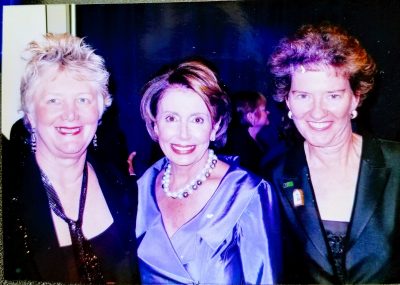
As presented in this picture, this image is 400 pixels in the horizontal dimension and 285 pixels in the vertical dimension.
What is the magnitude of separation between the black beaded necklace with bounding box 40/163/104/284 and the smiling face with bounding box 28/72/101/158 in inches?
5.5

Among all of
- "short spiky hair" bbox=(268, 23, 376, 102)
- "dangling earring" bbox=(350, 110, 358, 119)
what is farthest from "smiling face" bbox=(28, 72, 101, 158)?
"dangling earring" bbox=(350, 110, 358, 119)

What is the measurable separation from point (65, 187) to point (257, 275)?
928 mm

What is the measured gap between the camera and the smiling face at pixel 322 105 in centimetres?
182

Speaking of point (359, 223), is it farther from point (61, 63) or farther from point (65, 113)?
point (61, 63)

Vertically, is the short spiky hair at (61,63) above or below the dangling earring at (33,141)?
above

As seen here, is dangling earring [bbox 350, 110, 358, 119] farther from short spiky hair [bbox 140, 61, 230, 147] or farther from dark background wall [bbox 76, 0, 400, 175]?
short spiky hair [bbox 140, 61, 230, 147]

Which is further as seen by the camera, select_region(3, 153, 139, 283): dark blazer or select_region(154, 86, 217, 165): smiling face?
select_region(3, 153, 139, 283): dark blazer

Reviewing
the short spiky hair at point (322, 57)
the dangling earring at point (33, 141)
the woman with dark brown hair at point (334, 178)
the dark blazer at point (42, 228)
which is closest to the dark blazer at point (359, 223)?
the woman with dark brown hair at point (334, 178)

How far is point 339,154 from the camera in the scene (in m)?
1.88

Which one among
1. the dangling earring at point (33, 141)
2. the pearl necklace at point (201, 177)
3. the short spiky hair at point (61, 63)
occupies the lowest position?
the pearl necklace at point (201, 177)

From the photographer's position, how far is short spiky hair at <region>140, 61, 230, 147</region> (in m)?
1.87

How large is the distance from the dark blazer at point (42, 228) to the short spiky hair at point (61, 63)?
0.29 m

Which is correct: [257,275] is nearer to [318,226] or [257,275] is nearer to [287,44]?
[318,226]

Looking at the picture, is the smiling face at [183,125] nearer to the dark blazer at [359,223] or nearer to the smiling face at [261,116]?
the smiling face at [261,116]
